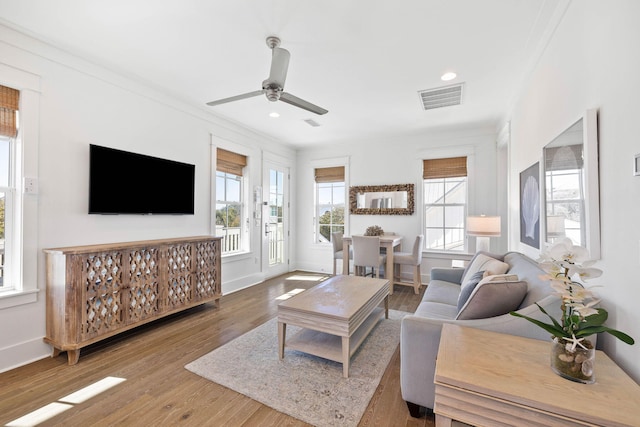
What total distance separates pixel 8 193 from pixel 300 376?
2.79 m

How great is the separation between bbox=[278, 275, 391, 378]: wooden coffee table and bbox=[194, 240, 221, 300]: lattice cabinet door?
5.08 feet

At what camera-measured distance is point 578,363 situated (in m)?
1.04

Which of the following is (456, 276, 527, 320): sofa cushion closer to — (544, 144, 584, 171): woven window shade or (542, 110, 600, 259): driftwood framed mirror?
(542, 110, 600, 259): driftwood framed mirror

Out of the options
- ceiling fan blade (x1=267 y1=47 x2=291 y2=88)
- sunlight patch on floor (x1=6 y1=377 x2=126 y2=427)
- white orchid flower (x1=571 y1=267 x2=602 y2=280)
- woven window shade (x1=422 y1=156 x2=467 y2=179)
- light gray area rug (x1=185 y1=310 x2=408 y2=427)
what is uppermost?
ceiling fan blade (x1=267 y1=47 x2=291 y2=88)

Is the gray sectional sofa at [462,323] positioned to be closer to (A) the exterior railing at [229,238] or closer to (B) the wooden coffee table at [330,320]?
(B) the wooden coffee table at [330,320]

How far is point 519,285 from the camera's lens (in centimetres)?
173

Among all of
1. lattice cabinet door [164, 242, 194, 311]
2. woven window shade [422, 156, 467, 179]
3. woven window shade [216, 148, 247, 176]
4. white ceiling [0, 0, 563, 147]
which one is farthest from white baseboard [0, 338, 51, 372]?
woven window shade [422, 156, 467, 179]

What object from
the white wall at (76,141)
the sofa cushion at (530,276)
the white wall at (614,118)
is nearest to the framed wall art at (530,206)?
the sofa cushion at (530,276)

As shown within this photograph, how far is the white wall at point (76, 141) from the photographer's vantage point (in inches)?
92.7

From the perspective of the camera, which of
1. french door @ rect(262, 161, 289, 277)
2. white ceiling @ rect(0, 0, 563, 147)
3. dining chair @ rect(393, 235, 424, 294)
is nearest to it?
white ceiling @ rect(0, 0, 563, 147)

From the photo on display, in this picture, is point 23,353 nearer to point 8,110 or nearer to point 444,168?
point 8,110

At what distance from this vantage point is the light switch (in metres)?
2.34

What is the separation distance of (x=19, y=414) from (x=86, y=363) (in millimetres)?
578

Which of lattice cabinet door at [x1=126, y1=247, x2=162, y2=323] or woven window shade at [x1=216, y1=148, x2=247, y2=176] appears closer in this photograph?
lattice cabinet door at [x1=126, y1=247, x2=162, y2=323]
